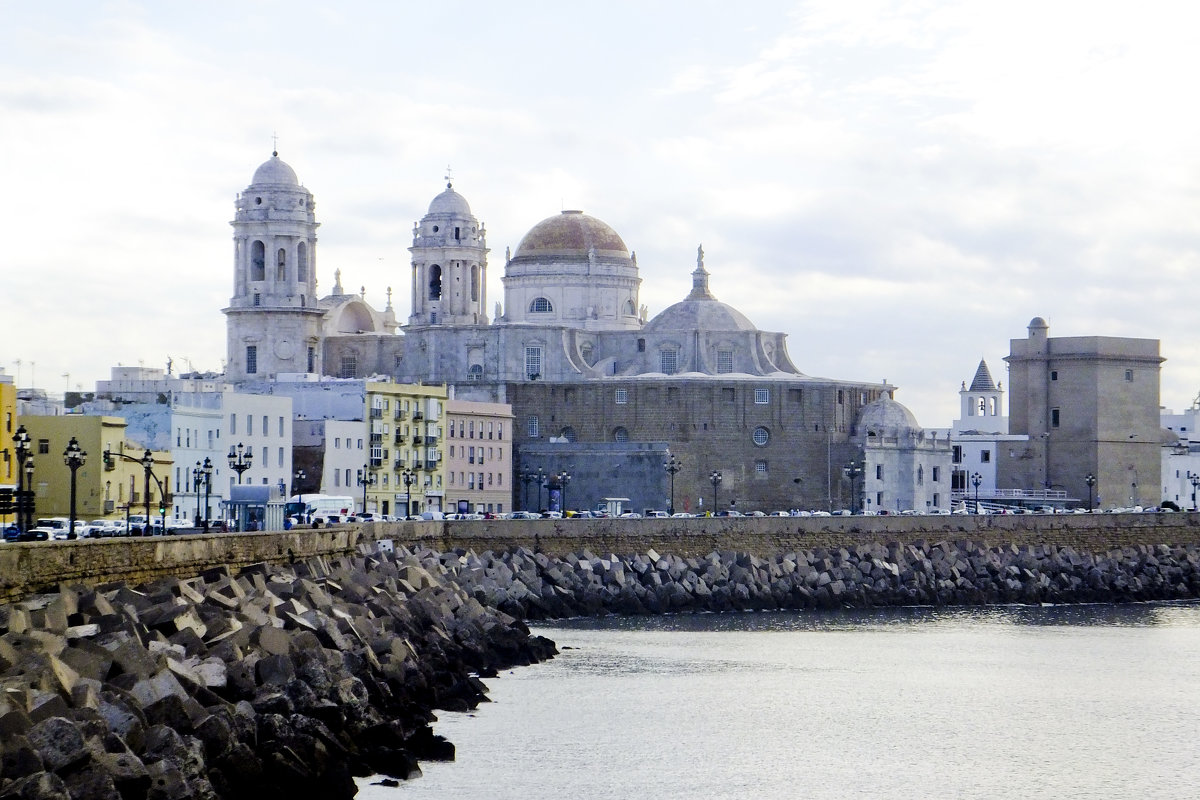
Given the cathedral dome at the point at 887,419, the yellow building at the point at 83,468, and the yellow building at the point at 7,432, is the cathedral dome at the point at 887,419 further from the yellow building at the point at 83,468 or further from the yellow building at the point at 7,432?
the yellow building at the point at 7,432

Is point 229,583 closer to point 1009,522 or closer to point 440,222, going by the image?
point 1009,522

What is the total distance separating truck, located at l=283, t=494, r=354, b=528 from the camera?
2048 inches

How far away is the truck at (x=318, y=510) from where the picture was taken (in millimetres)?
52031

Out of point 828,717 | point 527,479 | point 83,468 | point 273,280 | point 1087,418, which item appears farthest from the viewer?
point 1087,418

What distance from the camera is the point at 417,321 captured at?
8625cm

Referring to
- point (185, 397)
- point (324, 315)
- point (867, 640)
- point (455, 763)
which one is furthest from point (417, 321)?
point (455, 763)

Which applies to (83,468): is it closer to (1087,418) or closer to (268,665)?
(268,665)

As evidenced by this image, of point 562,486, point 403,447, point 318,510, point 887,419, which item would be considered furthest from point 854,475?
point 318,510

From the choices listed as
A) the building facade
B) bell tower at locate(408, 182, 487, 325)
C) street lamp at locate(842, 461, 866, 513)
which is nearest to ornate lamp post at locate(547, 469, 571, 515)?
bell tower at locate(408, 182, 487, 325)

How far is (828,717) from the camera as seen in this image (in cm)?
3259

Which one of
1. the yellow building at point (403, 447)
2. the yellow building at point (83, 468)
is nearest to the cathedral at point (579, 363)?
the yellow building at point (403, 447)

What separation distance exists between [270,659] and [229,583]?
620cm

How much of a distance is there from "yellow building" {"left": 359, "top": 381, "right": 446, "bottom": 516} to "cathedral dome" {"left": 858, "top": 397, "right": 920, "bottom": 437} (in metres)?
17.5

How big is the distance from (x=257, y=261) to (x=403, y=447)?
1141 centimetres
